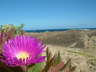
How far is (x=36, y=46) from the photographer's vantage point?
1.76ft

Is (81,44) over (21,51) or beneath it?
beneath

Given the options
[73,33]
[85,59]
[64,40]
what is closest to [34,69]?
[85,59]

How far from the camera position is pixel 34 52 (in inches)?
21.0

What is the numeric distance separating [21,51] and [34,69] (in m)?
0.07

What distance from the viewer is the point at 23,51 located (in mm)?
547

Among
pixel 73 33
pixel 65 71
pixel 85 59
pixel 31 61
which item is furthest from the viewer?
pixel 73 33

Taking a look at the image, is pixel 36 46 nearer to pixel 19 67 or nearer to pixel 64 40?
pixel 19 67

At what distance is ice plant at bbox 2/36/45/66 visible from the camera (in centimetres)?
51

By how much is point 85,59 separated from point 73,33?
11.1ft

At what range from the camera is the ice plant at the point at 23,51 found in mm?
506

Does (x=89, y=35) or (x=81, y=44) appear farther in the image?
(x=89, y=35)

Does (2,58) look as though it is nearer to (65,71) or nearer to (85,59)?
(65,71)

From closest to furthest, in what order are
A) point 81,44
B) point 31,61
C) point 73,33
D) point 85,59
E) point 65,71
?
point 31,61
point 65,71
point 85,59
point 81,44
point 73,33

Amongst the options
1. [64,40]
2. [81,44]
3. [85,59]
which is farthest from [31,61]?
[64,40]
